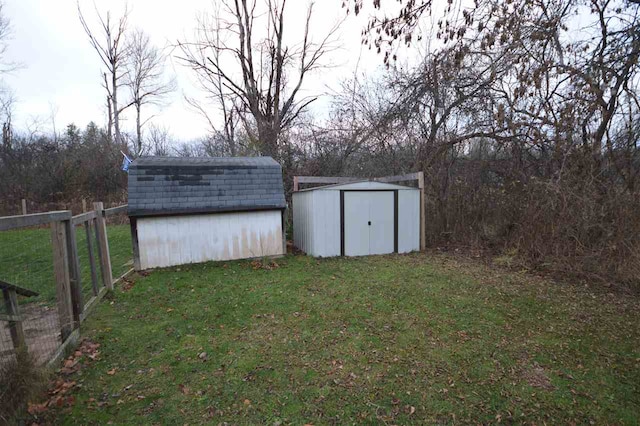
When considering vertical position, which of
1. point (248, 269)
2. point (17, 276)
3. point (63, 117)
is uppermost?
point (63, 117)

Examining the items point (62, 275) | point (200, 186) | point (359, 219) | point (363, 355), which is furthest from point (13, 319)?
point (359, 219)

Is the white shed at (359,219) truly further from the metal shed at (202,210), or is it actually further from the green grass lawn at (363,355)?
the green grass lawn at (363,355)

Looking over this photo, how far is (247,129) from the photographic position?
1306 centimetres

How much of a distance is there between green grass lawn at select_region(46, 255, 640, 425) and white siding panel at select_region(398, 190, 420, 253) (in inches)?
100

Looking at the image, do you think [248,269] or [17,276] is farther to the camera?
[248,269]

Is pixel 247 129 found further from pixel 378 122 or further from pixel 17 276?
pixel 17 276

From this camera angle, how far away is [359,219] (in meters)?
7.46

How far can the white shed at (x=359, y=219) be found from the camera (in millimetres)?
7230

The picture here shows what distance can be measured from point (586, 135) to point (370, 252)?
492 cm

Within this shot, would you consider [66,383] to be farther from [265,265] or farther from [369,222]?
[369,222]

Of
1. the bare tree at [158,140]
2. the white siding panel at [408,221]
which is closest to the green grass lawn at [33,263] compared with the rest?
the white siding panel at [408,221]

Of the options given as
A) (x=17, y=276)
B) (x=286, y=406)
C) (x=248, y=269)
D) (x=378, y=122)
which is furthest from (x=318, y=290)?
(x=378, y=122)

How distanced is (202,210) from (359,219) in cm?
361

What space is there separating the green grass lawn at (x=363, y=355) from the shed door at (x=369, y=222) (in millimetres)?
2160
